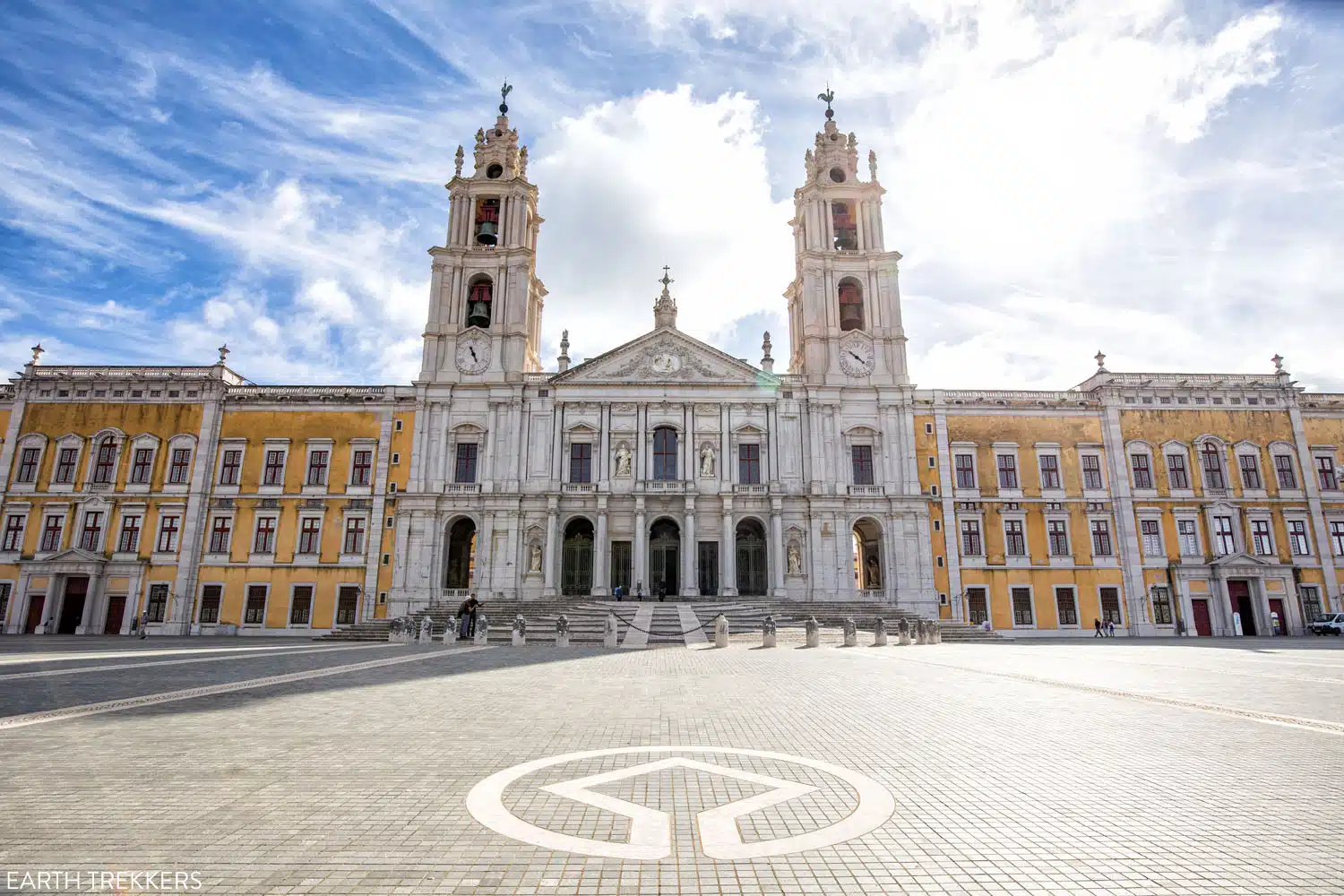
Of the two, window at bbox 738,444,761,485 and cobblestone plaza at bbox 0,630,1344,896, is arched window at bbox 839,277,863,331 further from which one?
cobblestone plaza at bbox 0,630,1344,896

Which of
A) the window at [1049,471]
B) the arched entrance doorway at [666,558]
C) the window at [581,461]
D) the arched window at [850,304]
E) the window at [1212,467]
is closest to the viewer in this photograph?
the arched entrance doorway at [666,558]

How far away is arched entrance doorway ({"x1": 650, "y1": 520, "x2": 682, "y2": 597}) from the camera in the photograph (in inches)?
1442

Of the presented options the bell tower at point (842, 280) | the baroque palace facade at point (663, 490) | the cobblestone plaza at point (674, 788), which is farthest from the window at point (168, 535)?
the bell tower at point (842, 280)

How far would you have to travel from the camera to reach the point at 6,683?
1165 cm

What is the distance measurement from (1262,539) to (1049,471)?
35.9ft

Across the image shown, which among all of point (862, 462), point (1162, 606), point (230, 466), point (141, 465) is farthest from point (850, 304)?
point (141, 465)

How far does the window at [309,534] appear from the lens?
35750 mm

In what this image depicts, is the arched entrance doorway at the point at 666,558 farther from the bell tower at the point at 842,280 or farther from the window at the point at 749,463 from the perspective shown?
the bell tower at the point at 842,280

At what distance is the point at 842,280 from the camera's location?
41.3 meters

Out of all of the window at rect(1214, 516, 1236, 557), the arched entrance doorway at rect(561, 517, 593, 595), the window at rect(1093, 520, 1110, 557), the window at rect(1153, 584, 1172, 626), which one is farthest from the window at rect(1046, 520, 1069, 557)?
the arched entrance doorway at rect(561, 517, 593, 595)

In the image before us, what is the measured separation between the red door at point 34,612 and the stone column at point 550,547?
950 inches

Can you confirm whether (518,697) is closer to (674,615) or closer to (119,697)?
(119,697)

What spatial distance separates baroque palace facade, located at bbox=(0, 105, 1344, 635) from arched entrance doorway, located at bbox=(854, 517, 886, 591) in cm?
38

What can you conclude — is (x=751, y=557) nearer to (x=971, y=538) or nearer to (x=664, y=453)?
(x=664, y=453)
